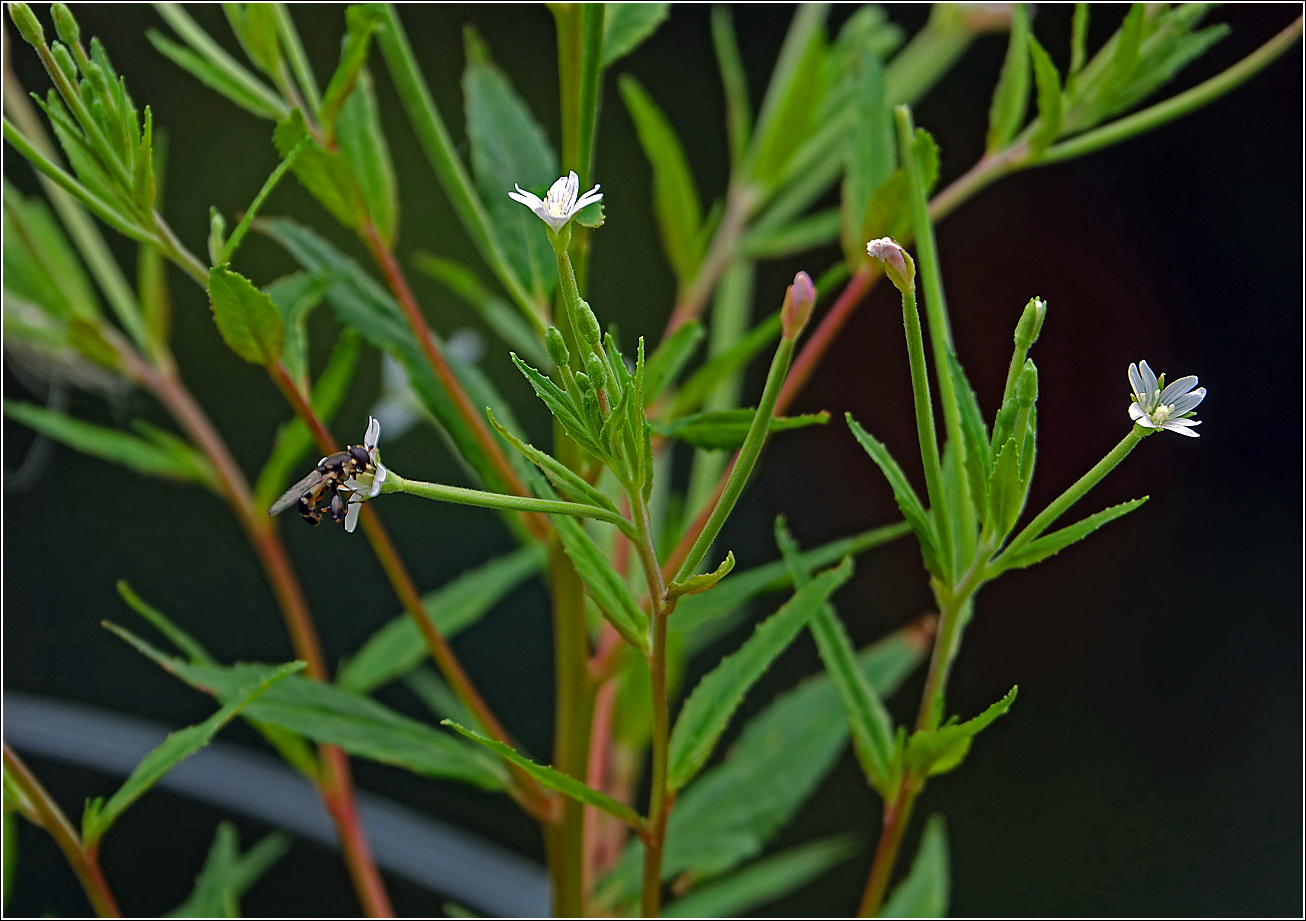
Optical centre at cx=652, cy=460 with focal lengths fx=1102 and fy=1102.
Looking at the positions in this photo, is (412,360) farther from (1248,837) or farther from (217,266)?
(1248,837)

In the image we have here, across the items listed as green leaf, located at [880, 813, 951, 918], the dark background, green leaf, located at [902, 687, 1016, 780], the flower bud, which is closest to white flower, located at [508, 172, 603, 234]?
the flower bud

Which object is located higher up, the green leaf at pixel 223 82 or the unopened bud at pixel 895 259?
the green leaf at pixel 223 82

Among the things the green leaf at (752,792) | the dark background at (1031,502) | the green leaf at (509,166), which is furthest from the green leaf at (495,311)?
the dark background at (1031,502)

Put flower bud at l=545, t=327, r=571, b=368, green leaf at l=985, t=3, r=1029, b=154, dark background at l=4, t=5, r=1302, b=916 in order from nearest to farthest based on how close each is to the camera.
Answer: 1. flower bud at l=545, t=327, r=571, b=368
2. green leaf at l=985, t=3, r=1029, b=154
3. dark background at l=4, t=5, r=1302, b=916

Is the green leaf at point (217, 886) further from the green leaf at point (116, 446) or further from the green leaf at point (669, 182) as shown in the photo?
the green leaf at point (669, 182)

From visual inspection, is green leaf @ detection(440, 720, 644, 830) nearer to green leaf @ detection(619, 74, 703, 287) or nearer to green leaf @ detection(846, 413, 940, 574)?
green leaf @ detection(846, 413, 940, 574)

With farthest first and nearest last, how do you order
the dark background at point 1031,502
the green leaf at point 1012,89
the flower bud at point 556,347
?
1. the dark background at point 1031,502
2. the green leaf at point 1012,89
3. the flower bud at point 556,347

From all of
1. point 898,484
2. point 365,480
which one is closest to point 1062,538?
point 898,484
